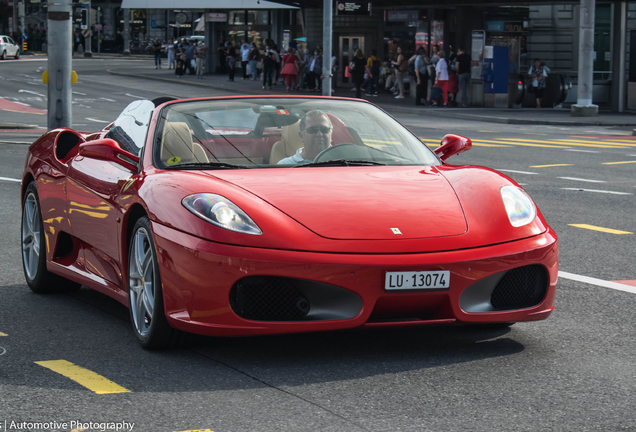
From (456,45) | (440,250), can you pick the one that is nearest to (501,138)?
(456,45)

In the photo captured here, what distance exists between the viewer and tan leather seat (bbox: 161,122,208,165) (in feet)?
17.6

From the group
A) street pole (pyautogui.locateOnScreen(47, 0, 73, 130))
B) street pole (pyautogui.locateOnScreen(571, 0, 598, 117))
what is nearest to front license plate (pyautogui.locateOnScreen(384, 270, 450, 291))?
street pole (pyautogui.locateOnScreen(47, 0, 73, 130))

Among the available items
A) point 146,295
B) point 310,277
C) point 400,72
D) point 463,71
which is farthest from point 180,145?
point 400,72

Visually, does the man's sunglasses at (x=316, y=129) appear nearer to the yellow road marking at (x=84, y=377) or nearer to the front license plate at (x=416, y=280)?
the front license plate at (x=416, y=280)

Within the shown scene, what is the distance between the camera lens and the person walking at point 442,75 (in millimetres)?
31641

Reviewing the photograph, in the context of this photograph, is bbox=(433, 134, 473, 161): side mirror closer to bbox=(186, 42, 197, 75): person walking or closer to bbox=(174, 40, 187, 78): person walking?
bbox=(174, 40, 187, 78): person walking

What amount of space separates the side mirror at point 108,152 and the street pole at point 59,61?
1379cm

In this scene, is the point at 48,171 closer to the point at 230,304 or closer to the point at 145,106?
the point at 145,106

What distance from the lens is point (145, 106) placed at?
20.0 ft

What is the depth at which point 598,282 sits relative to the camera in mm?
6637

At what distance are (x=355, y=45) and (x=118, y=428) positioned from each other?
135ft

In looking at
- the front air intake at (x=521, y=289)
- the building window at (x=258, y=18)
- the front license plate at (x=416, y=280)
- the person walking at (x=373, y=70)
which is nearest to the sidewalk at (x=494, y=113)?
the person walking at (x=373, y=70)

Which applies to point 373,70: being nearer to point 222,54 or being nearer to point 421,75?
point 421,75

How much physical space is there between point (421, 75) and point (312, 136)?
28066 millimetres
